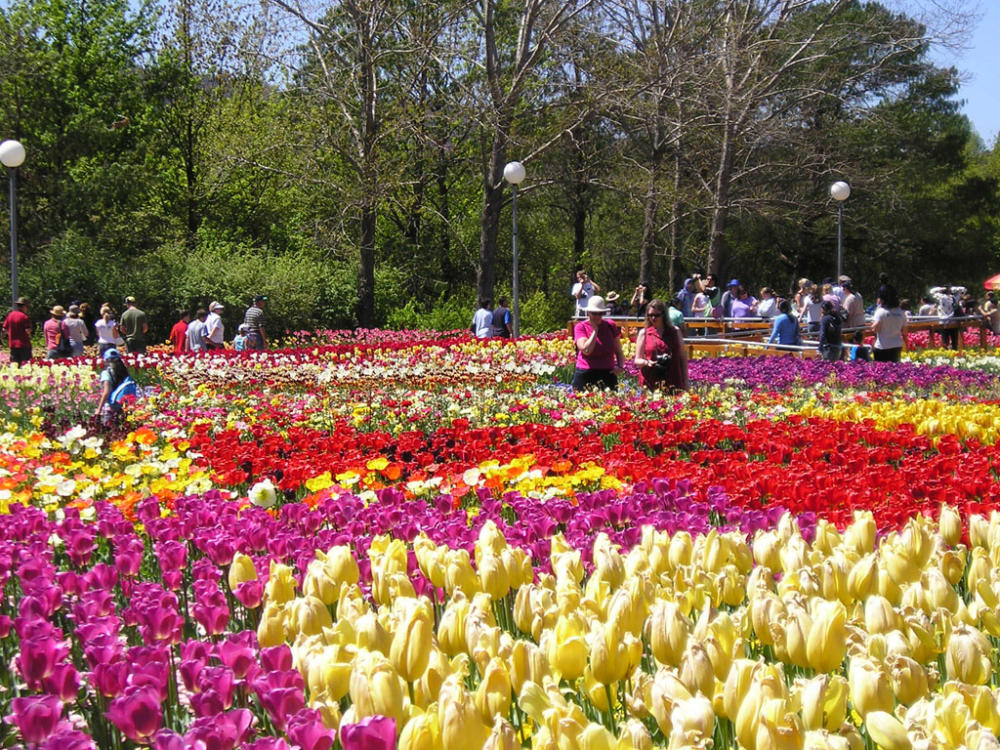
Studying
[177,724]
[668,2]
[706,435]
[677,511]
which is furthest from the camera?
[668,2]

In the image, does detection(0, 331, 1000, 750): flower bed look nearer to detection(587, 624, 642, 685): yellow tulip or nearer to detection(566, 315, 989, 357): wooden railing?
detection(587, 624, 642, 685): yellow tulip

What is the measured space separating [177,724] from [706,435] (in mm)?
5327

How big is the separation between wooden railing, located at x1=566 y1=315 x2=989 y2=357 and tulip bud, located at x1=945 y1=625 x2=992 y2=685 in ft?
45.2

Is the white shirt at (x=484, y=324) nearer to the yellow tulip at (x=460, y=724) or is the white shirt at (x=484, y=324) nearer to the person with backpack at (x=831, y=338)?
the person with backpack at (x=831, y=338)

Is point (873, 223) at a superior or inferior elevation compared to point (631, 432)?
superior

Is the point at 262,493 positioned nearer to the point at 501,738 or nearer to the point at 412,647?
the point at 412,647

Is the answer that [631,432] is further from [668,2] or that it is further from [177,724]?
[668,2]

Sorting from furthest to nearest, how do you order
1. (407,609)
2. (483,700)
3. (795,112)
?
(795,112)
(407,609)
(483,700)

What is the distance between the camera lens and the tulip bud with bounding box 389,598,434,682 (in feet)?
6.82

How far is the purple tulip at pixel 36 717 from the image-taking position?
1.95m

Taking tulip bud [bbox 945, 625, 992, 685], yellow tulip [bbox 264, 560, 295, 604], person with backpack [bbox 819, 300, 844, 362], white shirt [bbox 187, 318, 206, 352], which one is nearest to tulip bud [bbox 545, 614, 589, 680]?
tulip bud [bbox 945, 625, 992, 685]

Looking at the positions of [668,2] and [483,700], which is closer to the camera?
[483,700]

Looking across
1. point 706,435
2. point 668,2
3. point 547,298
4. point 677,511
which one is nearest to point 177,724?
point 677,511

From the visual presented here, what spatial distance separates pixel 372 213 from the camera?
81.8 ft
